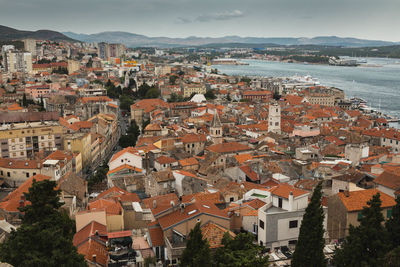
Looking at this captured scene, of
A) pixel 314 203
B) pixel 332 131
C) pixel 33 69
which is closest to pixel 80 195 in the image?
pixel 314 203

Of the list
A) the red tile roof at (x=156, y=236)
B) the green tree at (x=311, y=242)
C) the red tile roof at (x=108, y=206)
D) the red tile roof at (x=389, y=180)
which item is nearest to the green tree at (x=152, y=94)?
the red tile roof at (x=108, y=206)

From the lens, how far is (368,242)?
9.61 metres

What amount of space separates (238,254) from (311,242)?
1.93m

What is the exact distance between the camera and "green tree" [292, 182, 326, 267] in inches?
396

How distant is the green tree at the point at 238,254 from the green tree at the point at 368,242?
2.07 meters

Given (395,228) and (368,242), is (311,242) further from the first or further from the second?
(395,228)

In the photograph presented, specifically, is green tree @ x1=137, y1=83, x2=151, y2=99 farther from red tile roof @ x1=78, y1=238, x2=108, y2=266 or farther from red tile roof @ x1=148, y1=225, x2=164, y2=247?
red tile roof @ x1=78, y1=238, x2=108, y2=266

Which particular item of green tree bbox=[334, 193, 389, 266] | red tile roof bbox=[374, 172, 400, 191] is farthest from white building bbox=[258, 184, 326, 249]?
red tile roof bbox=[374, 172, 400, 191]

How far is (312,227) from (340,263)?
110 centimetres

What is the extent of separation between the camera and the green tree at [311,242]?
10047mm

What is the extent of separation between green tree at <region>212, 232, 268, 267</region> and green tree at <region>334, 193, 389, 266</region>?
2.07 meters

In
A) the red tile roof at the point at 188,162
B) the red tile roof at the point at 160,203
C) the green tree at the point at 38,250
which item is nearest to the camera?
the green tree at the point at 38,250

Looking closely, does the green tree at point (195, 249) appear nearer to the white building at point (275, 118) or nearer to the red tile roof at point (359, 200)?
the red tile roof at point (359, 200)

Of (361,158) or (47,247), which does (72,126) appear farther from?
(47,247)
